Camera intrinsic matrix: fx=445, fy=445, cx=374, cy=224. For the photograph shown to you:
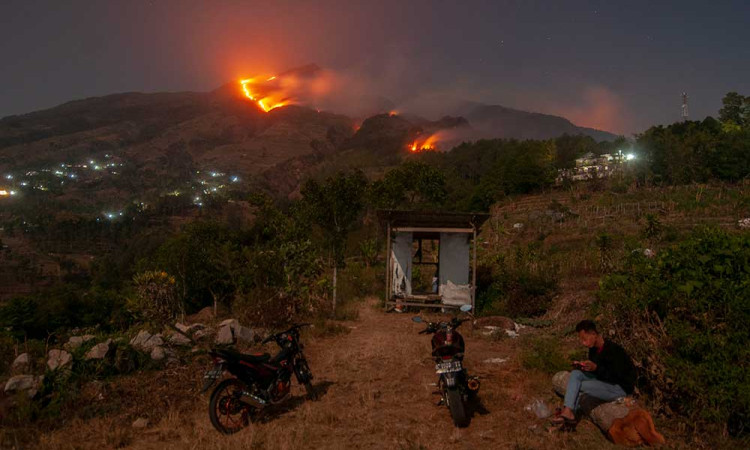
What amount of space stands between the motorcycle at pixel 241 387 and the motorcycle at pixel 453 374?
6.99 ft

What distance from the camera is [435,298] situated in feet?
49.4

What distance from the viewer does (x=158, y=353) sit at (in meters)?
7.95

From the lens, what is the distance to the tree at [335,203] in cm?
1523

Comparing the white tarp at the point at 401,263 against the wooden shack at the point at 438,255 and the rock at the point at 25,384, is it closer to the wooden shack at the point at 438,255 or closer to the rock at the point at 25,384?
the wooden shack at the point at 438,255

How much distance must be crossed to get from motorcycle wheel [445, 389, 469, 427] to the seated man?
44.4 inches

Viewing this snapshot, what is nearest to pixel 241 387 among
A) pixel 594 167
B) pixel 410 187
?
pixel 410 187

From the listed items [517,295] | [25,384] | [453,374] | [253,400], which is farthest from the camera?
[517,295]

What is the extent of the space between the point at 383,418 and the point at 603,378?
2788 mm

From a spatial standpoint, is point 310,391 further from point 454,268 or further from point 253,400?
point 454,268

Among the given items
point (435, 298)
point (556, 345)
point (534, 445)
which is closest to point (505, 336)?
point (556, 345)

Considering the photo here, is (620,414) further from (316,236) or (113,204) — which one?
(113,204)

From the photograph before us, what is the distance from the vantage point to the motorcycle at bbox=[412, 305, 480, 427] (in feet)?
18.5

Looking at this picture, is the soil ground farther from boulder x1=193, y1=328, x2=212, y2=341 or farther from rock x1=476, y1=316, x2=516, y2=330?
rock x1=476, y1=316, x2=516, y2=330

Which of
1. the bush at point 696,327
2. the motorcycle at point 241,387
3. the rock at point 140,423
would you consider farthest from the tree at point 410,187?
the rock at point 140,423
